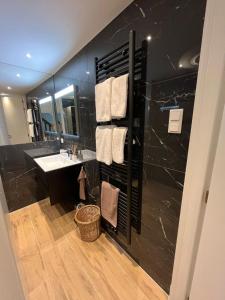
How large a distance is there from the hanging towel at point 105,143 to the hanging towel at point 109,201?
12.5 inches

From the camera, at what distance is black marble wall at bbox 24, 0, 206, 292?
30.8 inches

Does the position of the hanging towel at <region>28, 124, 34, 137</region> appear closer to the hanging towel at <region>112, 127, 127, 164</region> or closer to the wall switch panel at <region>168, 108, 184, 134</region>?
the hanging towel at <region>112, 127, 127, 164</region>

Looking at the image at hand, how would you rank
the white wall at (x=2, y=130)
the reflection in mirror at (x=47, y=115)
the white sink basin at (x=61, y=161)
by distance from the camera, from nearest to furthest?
the white sink basin at (x=61, y=161)
the white wall at (x=2, y=130)
the reflection in mirror at (x=47, y=115)

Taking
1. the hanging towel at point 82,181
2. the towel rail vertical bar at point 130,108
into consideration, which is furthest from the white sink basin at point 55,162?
the towel rail vertical bar at point 130,108

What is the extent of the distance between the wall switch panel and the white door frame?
0.10 metres

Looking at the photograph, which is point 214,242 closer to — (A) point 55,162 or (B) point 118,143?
(B) point 118,143

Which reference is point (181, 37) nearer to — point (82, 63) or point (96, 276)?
point (82, 63)

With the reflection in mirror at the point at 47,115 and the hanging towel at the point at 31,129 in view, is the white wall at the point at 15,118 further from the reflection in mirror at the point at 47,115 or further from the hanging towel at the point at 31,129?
the reflection in mirror at the point at 47,115

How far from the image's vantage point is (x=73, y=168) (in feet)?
6.51

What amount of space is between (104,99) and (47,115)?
158cm

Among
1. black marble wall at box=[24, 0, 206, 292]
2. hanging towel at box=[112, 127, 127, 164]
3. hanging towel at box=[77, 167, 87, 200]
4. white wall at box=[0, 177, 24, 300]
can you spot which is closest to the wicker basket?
hanging towel at box=[77, 167, 87, 200]

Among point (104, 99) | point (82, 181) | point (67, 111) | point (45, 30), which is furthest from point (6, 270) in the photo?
point (67, 111)

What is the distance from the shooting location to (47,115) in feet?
7.97

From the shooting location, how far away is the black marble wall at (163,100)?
2.57 ft
